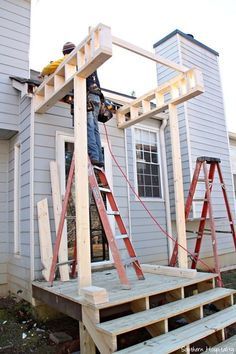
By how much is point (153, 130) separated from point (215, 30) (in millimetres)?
6346

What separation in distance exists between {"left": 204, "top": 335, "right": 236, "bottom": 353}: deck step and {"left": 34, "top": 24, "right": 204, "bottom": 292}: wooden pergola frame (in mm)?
1269

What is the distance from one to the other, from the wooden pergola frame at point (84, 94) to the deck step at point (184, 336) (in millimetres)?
814

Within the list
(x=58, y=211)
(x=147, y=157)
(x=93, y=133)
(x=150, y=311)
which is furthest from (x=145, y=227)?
(x=150, y=311)

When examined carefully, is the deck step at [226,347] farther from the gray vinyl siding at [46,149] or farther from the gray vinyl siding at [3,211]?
the gray vinyl siding at [3,211]

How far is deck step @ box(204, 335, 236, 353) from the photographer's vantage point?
2539mm

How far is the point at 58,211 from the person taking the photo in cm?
405

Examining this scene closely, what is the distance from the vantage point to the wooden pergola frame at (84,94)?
2834 millimetres

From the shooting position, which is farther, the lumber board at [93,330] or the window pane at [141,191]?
the window pane at [141,191]

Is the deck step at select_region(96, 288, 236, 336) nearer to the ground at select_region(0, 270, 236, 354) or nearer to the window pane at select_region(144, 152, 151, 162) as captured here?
the ground at select_region(0, 270, 236, 354)

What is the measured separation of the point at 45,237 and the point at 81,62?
2.29 meters

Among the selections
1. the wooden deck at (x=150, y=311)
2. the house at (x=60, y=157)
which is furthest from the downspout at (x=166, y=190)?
the wooden deck at (x=150, y=311)

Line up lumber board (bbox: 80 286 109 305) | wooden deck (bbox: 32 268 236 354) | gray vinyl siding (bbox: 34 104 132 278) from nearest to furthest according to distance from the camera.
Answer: wooden deck (bbox: 32 268 236 354)
lumber board (bbox: 80 286 109 305)
gray vinyl siding (bbox: 34 104 132 278)

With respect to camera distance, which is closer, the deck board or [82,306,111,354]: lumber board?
[82,306,111,354]: lumber board

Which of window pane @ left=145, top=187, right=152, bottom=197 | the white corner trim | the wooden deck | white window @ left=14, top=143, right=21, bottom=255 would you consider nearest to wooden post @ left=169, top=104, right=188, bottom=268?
the wooden deck
